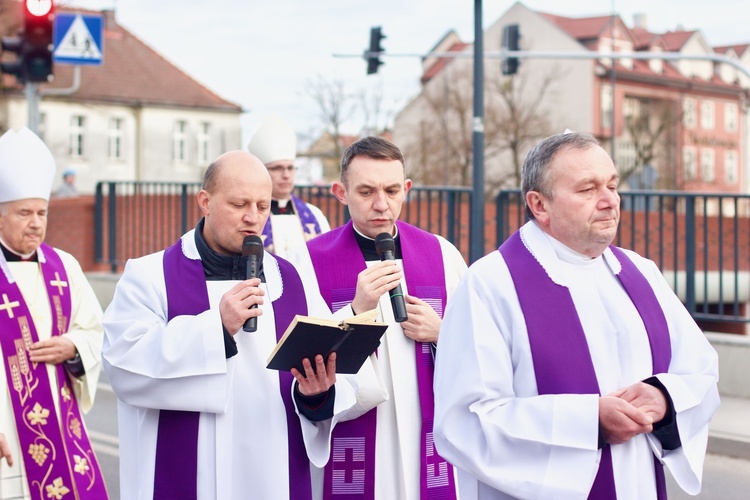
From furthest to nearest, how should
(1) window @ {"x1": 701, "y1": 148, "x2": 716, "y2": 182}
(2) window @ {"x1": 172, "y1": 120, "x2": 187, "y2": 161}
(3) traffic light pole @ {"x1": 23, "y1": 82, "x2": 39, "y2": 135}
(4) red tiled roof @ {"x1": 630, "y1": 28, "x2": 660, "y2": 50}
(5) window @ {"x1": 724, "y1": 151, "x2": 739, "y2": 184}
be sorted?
(5) window @ {"x1": 724, "y1": 151, "x2": 739, "y2": 184} → (1) window @ {"x1": 701, "y1": 148, "x2": 716, "y2": 182} → (4) red tiled roof @ {"x1": 630, "y1": 28, "x2": 660, "y2": 50} → (2) window @ {"x1": 172, "y1": 120, "x2": 187, "y2": 161} → (3) traffic light pole @ {"x1": 23, "y1": 82, "x2": 39, "y2": 135}

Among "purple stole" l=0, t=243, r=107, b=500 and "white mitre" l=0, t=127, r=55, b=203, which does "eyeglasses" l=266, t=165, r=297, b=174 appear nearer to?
"white mitre" l=0, t=127, r=55, b=203

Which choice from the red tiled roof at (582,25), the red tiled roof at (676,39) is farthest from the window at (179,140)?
the red tiled roof at (676,39)

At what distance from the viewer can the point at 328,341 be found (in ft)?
12.1

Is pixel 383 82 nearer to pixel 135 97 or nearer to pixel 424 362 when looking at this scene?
pixel 135 97

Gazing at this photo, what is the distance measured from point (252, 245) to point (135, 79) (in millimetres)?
52750

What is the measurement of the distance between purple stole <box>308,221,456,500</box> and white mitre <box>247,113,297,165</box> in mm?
3090

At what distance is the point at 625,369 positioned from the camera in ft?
11.0

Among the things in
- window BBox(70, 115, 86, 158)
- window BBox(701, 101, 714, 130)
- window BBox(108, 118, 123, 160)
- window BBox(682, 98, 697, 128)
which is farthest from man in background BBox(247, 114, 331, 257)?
window BBox(701, 101, 714, 130)

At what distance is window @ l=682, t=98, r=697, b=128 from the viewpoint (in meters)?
62.2

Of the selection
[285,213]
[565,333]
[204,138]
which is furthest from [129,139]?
[565,333]

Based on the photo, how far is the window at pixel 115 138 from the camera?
5481 centimetres

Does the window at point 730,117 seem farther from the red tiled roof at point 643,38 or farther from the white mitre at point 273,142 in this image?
the white mitre at point 273,142

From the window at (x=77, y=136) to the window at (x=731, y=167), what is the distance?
42615mm

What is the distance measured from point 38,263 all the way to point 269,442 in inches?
74.7
